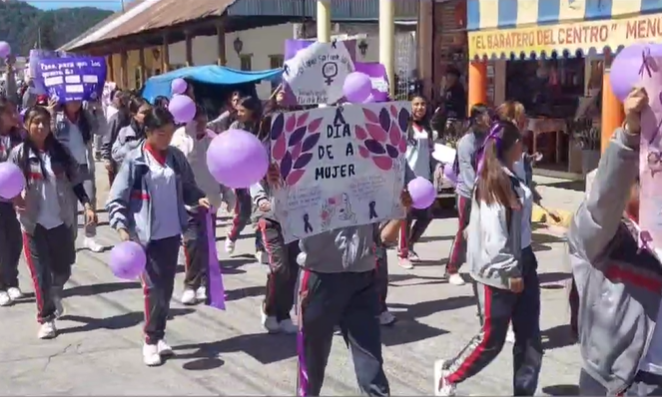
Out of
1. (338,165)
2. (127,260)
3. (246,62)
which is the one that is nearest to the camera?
(338,165)

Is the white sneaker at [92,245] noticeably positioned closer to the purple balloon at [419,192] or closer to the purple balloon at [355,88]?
the purple balloon at [355,88]

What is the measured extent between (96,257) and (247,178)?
637 cm

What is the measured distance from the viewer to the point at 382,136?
462 cm

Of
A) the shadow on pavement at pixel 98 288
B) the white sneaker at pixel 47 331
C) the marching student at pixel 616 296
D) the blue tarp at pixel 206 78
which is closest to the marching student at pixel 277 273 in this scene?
the white sneaker at pixel 47 331

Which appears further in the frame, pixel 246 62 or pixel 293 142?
pixel 246 62

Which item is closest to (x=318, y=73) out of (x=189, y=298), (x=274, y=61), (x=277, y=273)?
(x=277, y=273)

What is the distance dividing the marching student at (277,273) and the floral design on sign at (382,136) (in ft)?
5.22

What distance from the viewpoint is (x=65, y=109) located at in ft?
30.9

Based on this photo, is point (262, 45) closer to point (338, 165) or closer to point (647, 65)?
point (338, 165)

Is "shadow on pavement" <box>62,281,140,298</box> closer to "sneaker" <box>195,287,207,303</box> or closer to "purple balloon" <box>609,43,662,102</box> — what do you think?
"sneaker" <box>195,287,207,303</box>

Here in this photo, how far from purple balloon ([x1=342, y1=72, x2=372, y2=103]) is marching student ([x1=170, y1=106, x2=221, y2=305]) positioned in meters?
1.73

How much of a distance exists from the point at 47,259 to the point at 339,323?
318cm

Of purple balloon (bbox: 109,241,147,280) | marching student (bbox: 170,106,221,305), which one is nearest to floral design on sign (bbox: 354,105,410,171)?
purple balloon (bbox: 109,241,147,280)

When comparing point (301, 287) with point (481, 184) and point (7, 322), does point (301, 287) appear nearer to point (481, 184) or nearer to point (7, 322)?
point (481, 184)
